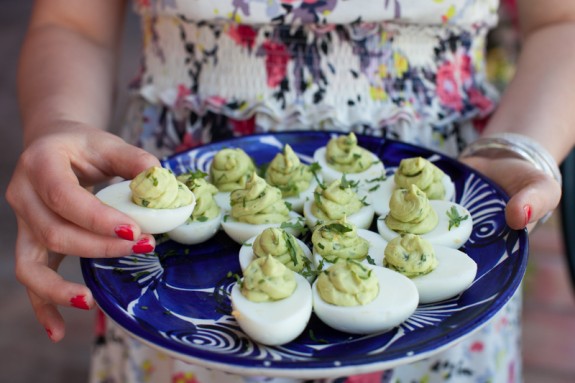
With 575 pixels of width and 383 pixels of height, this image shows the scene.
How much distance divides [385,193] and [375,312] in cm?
36

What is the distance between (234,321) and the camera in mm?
997

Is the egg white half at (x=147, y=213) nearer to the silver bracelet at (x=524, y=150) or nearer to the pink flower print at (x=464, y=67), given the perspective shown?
the silver bracelet at (x=524, y=150)

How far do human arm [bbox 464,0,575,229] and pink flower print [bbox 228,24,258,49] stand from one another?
18.7 inches

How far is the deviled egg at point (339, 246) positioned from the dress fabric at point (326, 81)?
305 millimetres

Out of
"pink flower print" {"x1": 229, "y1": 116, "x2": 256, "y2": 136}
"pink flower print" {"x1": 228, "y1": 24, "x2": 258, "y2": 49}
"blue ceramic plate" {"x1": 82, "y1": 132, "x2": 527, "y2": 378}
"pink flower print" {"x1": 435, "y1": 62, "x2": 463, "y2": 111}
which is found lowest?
"blue ceramic plate" {"x1": 82, "y1": 132, "x2": 527, "y2": 378}

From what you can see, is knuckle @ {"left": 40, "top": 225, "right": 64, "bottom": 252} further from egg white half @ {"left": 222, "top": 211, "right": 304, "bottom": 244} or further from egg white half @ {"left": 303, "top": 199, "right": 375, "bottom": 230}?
egg white half @ {"left": 303, "top": 199, "right": 375, "bottom": 230}

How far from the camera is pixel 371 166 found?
1333 mm

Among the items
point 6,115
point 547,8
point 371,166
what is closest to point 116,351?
point 371,166

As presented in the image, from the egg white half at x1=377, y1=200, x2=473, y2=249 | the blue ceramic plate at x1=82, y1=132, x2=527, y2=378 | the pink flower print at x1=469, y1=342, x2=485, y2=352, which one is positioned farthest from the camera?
the pink flower print at x1=469, y1=342, x2=485, y2=352

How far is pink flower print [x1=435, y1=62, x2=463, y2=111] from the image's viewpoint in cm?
145

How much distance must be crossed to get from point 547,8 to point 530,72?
14cm

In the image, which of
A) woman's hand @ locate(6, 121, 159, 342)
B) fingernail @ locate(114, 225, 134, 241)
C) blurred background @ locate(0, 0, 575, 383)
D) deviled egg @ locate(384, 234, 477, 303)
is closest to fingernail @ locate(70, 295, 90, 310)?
woman's hand @ locate(6, 121, 159, 342)

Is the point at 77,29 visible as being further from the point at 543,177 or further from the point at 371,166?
the point at 543,177

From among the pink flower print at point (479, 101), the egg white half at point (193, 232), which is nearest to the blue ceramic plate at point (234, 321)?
the egg white half at point (193, 232)
